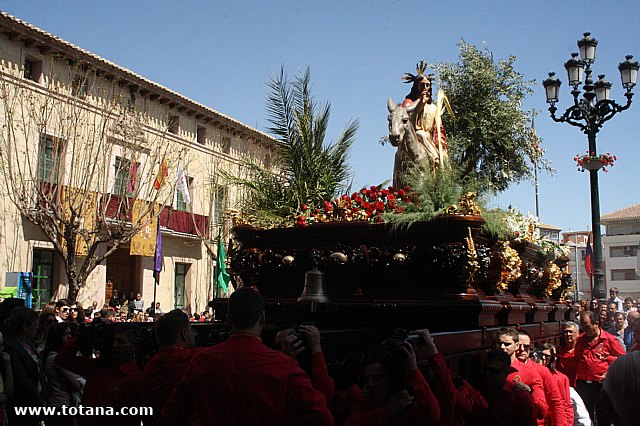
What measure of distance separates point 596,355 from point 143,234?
23.1 meters

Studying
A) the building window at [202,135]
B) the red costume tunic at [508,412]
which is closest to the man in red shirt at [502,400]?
the red costume tunic at [508,412]

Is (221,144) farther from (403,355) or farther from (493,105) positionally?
(403,355)

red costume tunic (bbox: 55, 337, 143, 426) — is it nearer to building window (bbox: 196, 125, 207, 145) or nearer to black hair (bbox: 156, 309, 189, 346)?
black hair (bbox: 156, 309, 189, 346)

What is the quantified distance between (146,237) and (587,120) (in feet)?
66.7

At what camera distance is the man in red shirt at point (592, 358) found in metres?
8.59

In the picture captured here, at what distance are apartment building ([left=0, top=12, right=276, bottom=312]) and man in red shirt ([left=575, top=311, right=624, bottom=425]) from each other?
12.9m

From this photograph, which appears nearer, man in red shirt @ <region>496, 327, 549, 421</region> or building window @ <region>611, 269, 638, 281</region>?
man in red shirt @ <region>496, 327, 549, 421</region>

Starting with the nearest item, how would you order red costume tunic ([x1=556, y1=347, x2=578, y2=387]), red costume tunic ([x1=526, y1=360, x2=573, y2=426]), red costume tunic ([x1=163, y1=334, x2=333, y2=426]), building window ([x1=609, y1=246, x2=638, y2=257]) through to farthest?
red costume tunic ([x1=163, y1=334, x2=333, y2=426])
red costume tunic ([x1=526, y1=360, x2=573, y2=426])
red costume tunic ([x1=556, y1=347, x2=578, y2=387])
building window ([x1=609, y1=246, x2=638, y2=257])

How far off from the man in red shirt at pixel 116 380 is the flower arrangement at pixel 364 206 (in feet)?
12.4

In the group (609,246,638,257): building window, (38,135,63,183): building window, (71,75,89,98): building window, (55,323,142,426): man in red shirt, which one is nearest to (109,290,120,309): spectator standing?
(38,135,63,183): building window

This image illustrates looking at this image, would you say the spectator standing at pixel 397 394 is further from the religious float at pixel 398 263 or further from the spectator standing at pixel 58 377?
the spectator standing at pixel 58 377

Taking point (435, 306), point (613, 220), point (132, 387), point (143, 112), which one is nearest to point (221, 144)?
point (143, 112)

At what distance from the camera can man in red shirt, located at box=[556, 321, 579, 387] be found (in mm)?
8430

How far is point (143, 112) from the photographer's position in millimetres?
29109
